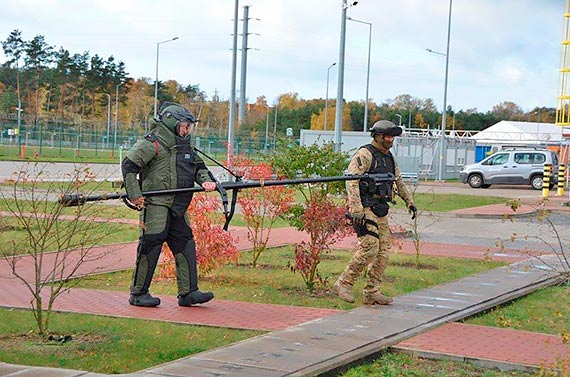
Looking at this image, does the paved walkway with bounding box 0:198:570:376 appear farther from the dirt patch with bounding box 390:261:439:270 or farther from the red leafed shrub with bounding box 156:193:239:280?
the dirt patch with bounding box 390:261:439:270

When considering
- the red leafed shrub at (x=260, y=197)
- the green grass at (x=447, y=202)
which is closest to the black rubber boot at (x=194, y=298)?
the red leafed shrub at (x=260, y=197)

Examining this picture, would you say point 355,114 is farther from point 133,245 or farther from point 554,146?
point 133,245

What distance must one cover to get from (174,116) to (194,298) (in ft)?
6.49

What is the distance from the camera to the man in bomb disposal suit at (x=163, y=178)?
9797 millimetres

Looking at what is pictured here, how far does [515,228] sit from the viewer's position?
936 inches

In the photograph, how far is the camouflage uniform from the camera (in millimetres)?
10484

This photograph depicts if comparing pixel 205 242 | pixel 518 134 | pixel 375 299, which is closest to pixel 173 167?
pixel 205 242

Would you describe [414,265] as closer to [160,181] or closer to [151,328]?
[160,181]

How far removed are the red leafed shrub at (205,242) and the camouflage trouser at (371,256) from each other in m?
1.77

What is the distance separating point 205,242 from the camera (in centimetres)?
1178

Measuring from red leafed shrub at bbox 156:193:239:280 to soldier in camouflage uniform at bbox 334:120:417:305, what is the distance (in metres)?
1.71

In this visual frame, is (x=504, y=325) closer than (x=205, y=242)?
Yes

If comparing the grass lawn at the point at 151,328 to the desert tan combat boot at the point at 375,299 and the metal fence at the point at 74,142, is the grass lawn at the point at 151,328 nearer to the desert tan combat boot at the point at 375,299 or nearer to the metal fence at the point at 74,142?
the desert tan combat boot at the point at 375,299

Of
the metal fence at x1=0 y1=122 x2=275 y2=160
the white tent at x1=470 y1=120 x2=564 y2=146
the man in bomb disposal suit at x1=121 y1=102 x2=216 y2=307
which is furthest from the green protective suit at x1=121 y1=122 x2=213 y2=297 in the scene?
the white tent at x1=470 y1=120 x2=564 y2=146
